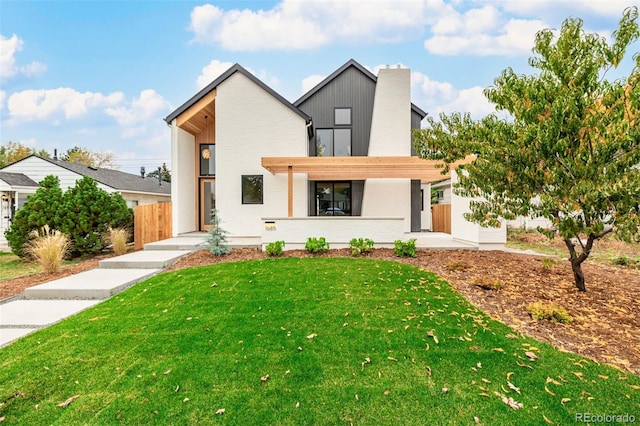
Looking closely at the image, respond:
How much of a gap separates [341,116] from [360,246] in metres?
9.36

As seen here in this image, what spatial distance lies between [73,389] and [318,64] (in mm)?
23032

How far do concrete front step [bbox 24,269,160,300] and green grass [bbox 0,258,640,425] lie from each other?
1.07 m

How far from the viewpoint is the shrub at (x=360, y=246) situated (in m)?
9.30

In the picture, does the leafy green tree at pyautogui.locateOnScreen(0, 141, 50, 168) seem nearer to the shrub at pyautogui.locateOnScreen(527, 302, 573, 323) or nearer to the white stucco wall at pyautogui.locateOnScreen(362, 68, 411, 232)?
the white stucco wall at pyautogui.locateOnScreen(362, 68, 411, 232)

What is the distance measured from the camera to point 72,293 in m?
6.50

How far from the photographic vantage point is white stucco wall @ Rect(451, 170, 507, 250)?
10.1 m

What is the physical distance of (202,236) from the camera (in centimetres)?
1235

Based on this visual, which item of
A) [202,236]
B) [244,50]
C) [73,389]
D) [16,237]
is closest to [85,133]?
[244,50]

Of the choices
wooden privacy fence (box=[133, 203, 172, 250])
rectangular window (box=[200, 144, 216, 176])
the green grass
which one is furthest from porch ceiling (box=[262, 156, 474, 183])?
wooden privacy fence (box=[133, 203, 172, 250])

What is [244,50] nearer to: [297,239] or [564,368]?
[297,239]

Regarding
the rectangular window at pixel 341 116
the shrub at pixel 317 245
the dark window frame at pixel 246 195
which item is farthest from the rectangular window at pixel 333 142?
the shrub at pixel 317 245

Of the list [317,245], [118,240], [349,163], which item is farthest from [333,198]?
[118,240]

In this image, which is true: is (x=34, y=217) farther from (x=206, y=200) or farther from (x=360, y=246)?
(x=360, y=246)

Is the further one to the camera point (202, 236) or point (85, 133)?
point (85, 133)
